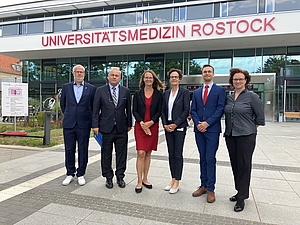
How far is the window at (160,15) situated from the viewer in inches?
808

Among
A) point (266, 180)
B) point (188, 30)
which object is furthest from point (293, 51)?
point (266, 180)

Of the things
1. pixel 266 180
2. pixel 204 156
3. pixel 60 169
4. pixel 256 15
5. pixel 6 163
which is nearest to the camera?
pixel 204 156

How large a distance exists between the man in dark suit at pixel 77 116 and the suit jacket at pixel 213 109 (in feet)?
6.08

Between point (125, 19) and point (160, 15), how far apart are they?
3.15 meters

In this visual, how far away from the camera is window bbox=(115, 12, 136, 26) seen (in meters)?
21.4

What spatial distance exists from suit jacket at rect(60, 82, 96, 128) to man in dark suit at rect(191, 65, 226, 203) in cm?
179

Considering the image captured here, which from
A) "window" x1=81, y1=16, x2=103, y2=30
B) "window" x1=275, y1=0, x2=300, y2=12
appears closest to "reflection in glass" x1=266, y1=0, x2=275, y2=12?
"window" x1=275, y1=0, x2=300, y2=12

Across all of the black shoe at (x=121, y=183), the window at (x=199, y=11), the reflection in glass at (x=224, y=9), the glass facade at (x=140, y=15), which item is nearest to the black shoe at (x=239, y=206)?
the black shoe at (x=121, y=183)

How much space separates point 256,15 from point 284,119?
8399 mm

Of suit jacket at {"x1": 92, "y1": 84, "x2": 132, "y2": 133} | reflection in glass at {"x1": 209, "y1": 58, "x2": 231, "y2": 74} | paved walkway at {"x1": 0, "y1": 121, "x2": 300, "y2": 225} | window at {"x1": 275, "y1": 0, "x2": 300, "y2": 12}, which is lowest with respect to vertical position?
paved walkway at {"x1": 0, "y1": 121, "x2": 300, "y2": 225}

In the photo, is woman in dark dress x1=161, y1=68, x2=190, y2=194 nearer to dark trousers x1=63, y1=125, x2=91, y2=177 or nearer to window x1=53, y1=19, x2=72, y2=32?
dark trousers x1=63, y1=125, x2=91, y2=177

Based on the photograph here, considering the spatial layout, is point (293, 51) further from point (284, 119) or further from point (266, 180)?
point (266, 180)

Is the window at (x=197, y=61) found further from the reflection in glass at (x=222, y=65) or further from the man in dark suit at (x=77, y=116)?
the man in dark suit at (x=77, y=116)

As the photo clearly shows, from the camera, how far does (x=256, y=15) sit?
57.3 ft
